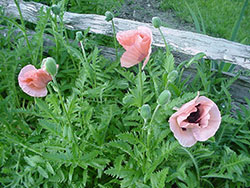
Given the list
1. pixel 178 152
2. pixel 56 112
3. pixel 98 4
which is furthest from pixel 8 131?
pixel 98 4

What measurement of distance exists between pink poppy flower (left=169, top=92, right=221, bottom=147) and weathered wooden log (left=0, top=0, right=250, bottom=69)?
3.00ft

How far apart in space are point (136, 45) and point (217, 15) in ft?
9.13

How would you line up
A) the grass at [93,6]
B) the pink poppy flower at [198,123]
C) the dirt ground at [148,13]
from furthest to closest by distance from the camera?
1. the dirt ground at [148,13]
2. the grass at [93,6]
3. the pink poppy flower at [198,123]

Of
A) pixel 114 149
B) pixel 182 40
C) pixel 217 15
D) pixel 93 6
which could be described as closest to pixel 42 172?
pixel 114 149

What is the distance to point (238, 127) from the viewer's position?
62.8 inches

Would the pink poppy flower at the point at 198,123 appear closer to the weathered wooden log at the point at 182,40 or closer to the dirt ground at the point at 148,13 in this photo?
the weathered wooden log at the point at 182,40

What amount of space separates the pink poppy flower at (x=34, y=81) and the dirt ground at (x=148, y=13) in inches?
96.5

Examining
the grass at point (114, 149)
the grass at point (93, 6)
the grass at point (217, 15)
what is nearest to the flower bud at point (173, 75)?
the grass at point (114, 149)

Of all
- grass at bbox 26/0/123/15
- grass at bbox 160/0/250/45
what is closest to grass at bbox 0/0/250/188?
grass at bbox 26/0/123/15

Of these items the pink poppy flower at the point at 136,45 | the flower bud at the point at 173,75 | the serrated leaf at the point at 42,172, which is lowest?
the serrated leaf at the point at 42,172

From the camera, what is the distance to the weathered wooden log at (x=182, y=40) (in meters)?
1.87

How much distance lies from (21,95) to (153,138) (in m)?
0.99

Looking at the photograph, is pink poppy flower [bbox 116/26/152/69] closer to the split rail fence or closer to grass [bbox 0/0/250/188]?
grass [bbox 0/0/250/188]

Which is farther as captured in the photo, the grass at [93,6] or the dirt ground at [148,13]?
the dirt ground at [148,13]
